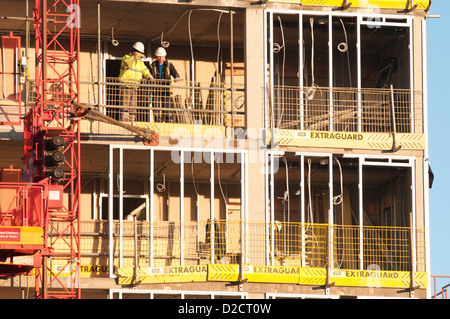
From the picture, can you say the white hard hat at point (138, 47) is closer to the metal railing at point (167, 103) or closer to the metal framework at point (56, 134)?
the metal railing at point (167, 103)

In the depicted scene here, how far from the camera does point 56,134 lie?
3353cm

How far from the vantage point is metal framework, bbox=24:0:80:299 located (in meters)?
32.7

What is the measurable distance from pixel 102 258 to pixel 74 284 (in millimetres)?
1277

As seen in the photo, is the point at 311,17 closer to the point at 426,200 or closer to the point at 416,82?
the point at 416,82

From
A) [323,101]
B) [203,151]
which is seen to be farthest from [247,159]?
[323,101]

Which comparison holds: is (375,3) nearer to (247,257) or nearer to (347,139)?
(347,139)

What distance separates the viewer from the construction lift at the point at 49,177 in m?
31.6

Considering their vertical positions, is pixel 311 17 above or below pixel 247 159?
above

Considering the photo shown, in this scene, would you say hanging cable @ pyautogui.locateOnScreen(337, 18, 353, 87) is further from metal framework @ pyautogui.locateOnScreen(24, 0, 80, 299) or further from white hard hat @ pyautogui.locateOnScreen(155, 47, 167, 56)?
metal framework @ pyautogui.locateOnScreen(24, 0, 80, 299)

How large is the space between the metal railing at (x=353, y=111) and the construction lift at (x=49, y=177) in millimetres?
3617

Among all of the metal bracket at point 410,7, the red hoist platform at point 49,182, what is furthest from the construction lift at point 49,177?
the metal bracket at point 410,7

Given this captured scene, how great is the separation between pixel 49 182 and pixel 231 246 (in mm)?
4750

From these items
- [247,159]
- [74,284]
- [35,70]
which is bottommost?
[74,284]

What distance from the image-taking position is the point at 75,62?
36.5 metres
